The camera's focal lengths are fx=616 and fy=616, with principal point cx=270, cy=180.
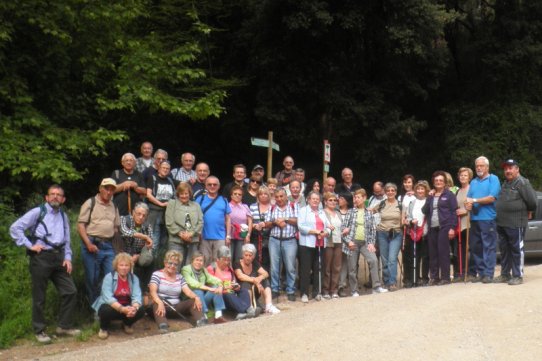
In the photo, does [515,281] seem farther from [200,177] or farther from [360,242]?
[200,177]

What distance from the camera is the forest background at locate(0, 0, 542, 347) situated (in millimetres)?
12633

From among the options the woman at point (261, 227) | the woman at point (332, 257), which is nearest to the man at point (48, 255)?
the woman at point (261, 227)

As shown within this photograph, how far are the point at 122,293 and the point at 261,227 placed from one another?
2602mm

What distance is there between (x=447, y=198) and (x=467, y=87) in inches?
563

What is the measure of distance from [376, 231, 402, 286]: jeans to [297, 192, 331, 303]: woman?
1.18 meters

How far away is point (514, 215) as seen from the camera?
9.47 metres

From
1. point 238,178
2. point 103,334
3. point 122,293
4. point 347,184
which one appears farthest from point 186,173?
point 347,184

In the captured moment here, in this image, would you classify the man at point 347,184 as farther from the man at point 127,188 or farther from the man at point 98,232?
the man at point 98,232

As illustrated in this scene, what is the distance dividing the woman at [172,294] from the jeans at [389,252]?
3.57 m

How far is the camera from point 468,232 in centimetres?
1019

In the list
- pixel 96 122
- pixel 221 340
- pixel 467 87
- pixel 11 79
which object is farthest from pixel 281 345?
pixel 467 87

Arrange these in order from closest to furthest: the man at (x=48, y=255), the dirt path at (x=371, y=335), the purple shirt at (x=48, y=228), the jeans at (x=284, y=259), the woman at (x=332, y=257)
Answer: the dirt path at (x=371, y=335) → the purple shirt at (x=48, y=228) → the man at (x=48, y=255) → the jeans at (x=284, y=259) → the woman at (x=332, y=257)

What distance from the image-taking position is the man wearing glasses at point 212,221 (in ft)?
30.9

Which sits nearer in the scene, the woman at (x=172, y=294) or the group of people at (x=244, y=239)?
the group of people at (x=244, y=239)
